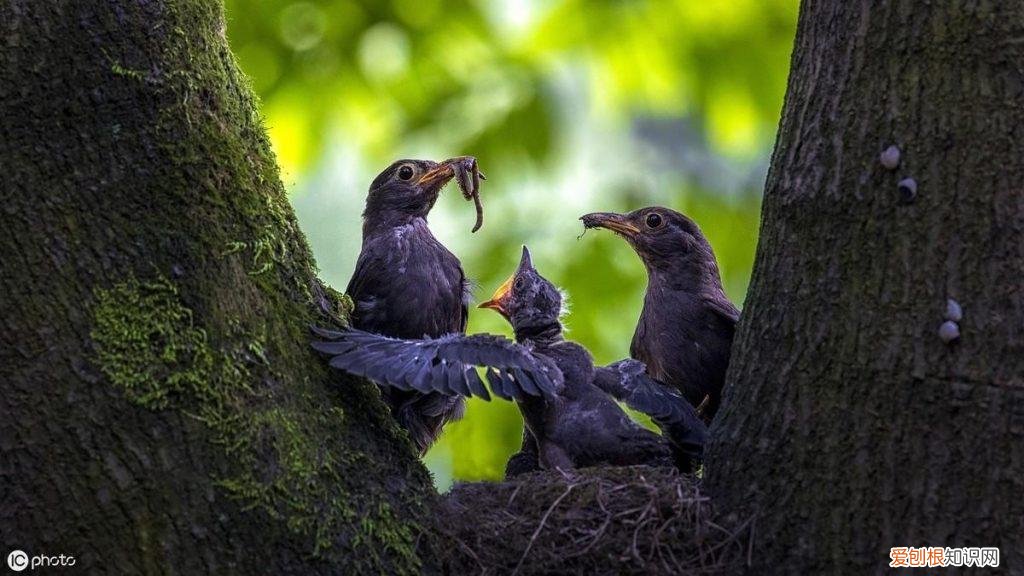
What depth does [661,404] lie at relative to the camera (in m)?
4.37

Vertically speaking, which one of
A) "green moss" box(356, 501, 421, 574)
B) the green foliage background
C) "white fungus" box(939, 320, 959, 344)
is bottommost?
"green moss" box(356, 501, 421, 574)

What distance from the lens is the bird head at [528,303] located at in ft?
16.2

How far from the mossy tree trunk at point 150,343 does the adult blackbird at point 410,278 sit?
5.24 feet

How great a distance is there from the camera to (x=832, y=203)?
3.15 m

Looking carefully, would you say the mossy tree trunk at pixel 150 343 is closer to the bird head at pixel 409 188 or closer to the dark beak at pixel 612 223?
the bird head at pixel 409 188

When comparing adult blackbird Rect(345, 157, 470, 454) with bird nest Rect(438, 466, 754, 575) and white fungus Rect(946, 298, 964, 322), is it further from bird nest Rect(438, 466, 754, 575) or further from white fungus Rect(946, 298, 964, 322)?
white fungus Rect(946, 298, 964, 322)

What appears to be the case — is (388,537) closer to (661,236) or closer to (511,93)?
(661,236)

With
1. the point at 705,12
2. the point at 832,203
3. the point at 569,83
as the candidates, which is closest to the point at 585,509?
the point at 832,203

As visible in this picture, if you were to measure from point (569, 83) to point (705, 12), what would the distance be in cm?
103

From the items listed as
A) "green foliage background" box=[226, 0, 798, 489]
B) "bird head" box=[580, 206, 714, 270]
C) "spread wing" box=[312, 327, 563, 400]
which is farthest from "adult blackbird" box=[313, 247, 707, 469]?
"green foliage background" box=[226, 0, 798, 489]

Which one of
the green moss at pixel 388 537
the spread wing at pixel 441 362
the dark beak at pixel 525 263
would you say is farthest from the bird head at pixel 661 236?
the green moss at pixel 388 537

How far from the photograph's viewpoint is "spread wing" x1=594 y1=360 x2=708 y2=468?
4301 millimetres

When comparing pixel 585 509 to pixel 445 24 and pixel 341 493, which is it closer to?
pixel 341 493

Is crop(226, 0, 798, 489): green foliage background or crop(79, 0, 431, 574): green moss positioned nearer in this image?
crop(79, 0, 431, 574): green moss
